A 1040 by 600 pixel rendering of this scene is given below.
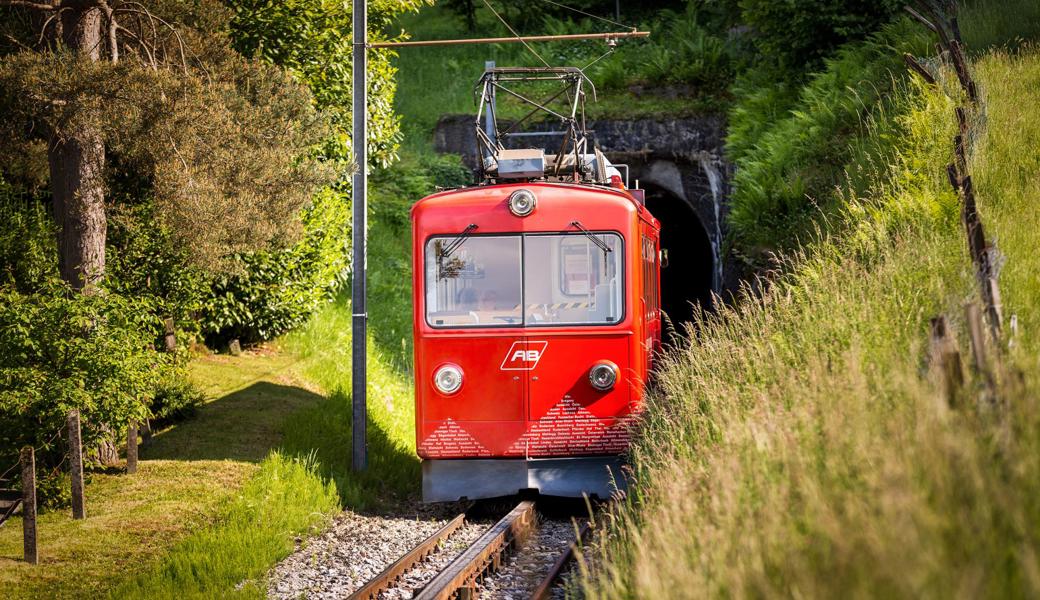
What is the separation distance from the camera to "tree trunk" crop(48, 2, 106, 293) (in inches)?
423

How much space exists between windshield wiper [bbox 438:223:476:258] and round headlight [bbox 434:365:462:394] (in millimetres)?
1143

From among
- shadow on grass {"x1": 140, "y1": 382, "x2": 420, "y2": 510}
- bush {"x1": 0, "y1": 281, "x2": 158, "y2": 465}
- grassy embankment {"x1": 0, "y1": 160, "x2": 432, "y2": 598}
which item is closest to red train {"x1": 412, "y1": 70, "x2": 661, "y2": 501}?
shadow on grass {"x1": 140, "y1": 382, "x2": 420, "y2": 510}

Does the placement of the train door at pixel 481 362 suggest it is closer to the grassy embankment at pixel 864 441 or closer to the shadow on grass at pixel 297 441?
the shadow on grass at pixel 297 441

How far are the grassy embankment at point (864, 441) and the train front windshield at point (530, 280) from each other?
4.19 ft

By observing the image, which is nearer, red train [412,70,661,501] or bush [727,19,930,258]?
red train [412,70,661,501]

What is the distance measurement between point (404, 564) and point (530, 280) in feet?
10.8

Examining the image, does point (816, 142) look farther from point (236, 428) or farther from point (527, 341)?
point (236, 428)

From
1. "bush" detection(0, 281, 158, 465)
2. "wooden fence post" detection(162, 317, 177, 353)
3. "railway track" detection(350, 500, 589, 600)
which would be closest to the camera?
"railway track" detection(350, 500, 589, 600)

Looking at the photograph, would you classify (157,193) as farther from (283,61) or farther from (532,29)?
(532,29)

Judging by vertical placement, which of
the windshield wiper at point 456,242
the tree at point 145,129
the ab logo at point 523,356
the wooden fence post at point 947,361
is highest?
the tree at point 145,129

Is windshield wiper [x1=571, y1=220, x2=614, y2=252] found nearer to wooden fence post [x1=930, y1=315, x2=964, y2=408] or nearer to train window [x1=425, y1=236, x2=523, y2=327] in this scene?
train window [x1=425, y1=236, x2=523, y2=327]

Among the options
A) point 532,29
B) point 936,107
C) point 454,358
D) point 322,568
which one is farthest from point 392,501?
point 532,29

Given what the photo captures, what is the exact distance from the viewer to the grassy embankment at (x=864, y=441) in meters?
3.17

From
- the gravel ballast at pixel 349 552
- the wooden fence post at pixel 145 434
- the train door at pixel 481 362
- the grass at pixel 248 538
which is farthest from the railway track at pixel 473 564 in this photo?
the wooden fence post at pixel 145 434
